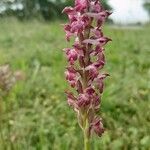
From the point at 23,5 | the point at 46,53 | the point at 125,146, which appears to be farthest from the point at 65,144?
the point at 23,5

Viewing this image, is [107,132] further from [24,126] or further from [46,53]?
[46,53]

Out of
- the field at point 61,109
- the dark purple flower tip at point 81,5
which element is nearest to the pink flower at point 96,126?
the dark purple flower tip at point 81,5

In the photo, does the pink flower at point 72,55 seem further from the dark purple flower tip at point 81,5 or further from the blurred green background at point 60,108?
the blurred green background at point 60,108

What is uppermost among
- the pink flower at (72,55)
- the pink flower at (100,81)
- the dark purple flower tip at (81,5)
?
the dark purple flower tip at (81,5)

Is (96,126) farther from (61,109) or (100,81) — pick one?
(61,109)

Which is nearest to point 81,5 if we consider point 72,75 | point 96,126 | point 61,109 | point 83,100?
point 72,75

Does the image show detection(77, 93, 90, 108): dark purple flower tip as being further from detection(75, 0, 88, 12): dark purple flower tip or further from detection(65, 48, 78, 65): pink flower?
detection(75, 0, 88, 12): dark purple flower tip
